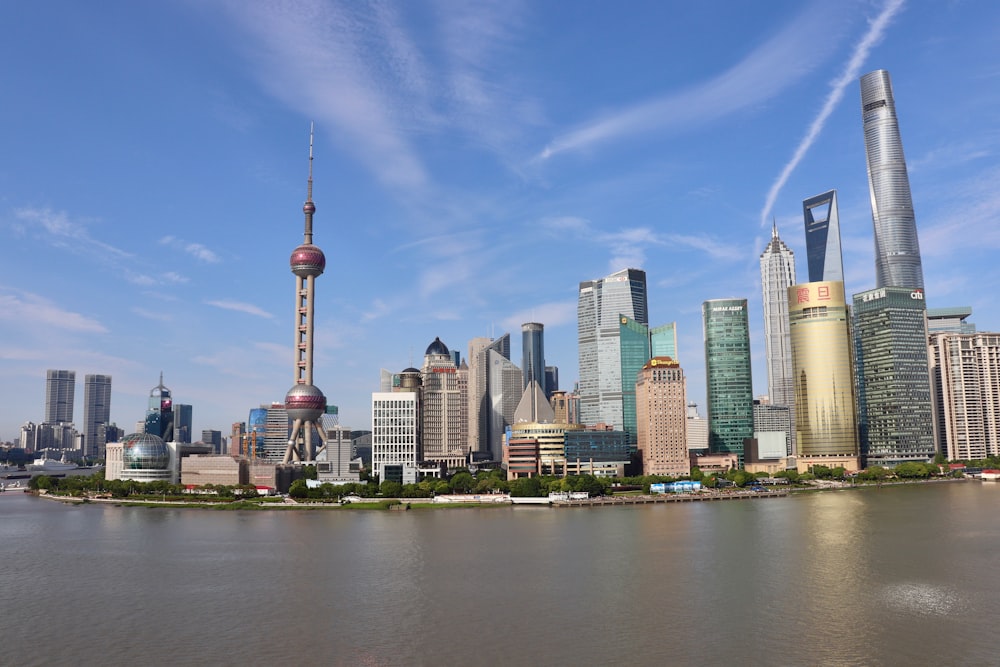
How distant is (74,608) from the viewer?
60938 mm

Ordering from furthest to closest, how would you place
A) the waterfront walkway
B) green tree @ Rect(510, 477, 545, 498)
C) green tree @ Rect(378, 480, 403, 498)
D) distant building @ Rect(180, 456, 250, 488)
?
1. distant building @ Rect(180, 456, 250, 488)
2. green tree @ Rect(510, 477, 545, 498)
3. green tree @ Rect(378, 480, 403, 498)
4. the waterfront walkway

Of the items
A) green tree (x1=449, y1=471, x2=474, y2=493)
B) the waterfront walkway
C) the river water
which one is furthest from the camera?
green tree (x1=449, y1=471, x2=474, y2=493)

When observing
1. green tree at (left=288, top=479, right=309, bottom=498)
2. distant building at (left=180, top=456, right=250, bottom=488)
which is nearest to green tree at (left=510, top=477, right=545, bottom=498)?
green tree at (left=288, top=479, right=309, bottom=498)

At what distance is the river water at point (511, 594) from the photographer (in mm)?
48594

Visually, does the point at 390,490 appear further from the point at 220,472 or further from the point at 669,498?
the point at 669,498

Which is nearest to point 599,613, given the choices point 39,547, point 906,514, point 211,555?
point 211,555

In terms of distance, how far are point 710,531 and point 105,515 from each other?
105578 millimetres

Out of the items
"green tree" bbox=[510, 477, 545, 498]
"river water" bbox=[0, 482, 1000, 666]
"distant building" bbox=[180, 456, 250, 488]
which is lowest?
"river water" bbox=[0, 482, 1000, 666]

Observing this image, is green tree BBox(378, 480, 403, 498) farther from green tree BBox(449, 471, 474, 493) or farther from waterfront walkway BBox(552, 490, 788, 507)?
waterfront walkway BBox(552, 490, 788, 507)

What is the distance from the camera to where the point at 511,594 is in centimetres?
6284

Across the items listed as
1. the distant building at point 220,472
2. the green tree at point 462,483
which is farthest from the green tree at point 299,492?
the green tree at point 462,483

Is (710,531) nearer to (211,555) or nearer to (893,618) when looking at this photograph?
(893,618)

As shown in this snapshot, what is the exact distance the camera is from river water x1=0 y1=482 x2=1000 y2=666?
1913 inches

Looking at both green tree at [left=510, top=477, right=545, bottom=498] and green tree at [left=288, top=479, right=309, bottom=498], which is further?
green tree at [left=510, top=477, right=545, bottom=498]
